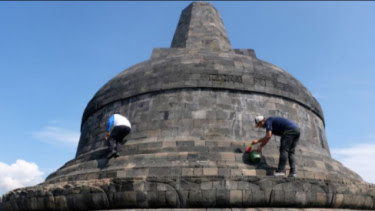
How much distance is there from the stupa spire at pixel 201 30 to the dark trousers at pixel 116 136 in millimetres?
6604

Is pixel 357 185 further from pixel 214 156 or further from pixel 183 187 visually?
pixel 183 187

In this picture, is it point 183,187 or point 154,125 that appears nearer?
point 183,187

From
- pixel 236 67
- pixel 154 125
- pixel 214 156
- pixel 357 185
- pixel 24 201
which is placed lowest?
pixel 24 201

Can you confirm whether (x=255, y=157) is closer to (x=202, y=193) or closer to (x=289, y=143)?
(x=289, y=143)

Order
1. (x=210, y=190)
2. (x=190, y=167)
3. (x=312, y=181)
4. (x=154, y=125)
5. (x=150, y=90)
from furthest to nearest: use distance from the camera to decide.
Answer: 1. (x=150, y=90)
2. (x=154, y=125)
3. (x=190, y=167)
4. (x=312, y=181)
5. (x=210, y=190)

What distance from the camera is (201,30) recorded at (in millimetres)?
14977

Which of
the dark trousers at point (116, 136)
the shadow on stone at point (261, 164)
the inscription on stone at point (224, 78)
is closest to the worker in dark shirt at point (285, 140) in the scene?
the shadow on stone at point (261, 164)

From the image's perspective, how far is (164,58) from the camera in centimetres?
1161

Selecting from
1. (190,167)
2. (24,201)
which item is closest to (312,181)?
(190,167)

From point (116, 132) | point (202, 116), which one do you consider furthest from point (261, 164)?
point (116, 132)

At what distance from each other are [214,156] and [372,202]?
12.0ft

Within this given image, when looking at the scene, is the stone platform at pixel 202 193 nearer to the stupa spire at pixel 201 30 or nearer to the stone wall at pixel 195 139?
the stone wall at pixel 195 139

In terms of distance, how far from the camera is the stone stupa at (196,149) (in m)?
6.45

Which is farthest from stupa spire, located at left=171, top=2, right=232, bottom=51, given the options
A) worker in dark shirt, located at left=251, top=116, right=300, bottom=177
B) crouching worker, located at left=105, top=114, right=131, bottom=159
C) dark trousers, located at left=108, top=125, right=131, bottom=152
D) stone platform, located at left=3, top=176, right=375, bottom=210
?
stone platform, located at left=3, top=176, right=375, bottom=210
